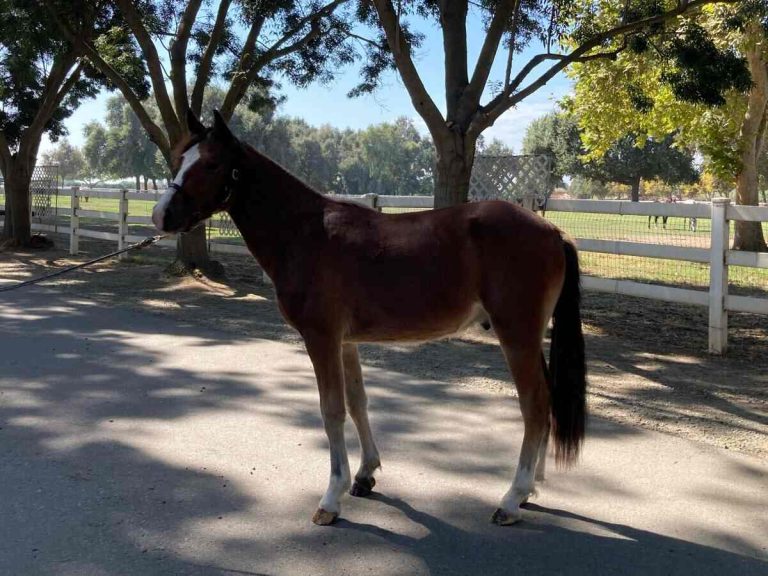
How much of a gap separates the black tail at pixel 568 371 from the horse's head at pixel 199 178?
1.92 metres

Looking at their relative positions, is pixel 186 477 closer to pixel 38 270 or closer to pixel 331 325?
pixel 331 325

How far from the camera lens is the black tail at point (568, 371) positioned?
3871 millimetres

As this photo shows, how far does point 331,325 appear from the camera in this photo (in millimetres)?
3725

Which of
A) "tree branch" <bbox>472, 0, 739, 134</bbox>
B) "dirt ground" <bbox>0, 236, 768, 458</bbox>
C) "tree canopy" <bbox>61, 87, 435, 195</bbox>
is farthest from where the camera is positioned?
"tree canopy" <bbox>61, 87, 435, 195</bbox>

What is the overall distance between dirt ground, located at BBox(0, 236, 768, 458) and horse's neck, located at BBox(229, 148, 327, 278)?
9.85 feet

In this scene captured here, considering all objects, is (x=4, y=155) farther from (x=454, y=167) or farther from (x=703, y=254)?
(x=703, y=254)

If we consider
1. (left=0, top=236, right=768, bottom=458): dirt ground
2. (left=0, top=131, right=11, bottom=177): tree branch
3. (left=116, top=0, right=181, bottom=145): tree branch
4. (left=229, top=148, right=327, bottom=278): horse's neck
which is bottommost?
(left=0, top=236, right=768, bottom=458): dirt ground

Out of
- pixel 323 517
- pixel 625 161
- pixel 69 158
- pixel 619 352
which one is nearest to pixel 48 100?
pixel 619 352

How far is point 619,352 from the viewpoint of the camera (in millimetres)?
8070

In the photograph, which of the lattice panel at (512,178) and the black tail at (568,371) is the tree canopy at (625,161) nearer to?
the lattice panel at (512,178)

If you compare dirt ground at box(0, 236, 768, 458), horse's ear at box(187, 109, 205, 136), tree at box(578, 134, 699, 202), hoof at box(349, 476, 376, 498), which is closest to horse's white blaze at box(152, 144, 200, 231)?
horse's ear at box(187, 109, 205, 136)

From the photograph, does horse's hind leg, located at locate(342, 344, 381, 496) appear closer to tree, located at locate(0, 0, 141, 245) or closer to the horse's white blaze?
the horse's white blaze

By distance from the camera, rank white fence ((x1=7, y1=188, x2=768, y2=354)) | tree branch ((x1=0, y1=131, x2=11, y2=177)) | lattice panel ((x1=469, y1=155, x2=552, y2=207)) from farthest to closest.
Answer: tree branch ((x1=0, y1=131, x2=11, y2=177)), lattice panel ((x1=469, y1=155, x2=552, y2=207)), white fence ((x1=7, y1=188, x2=768, y2=354))

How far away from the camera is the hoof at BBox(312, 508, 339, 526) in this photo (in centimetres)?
357
